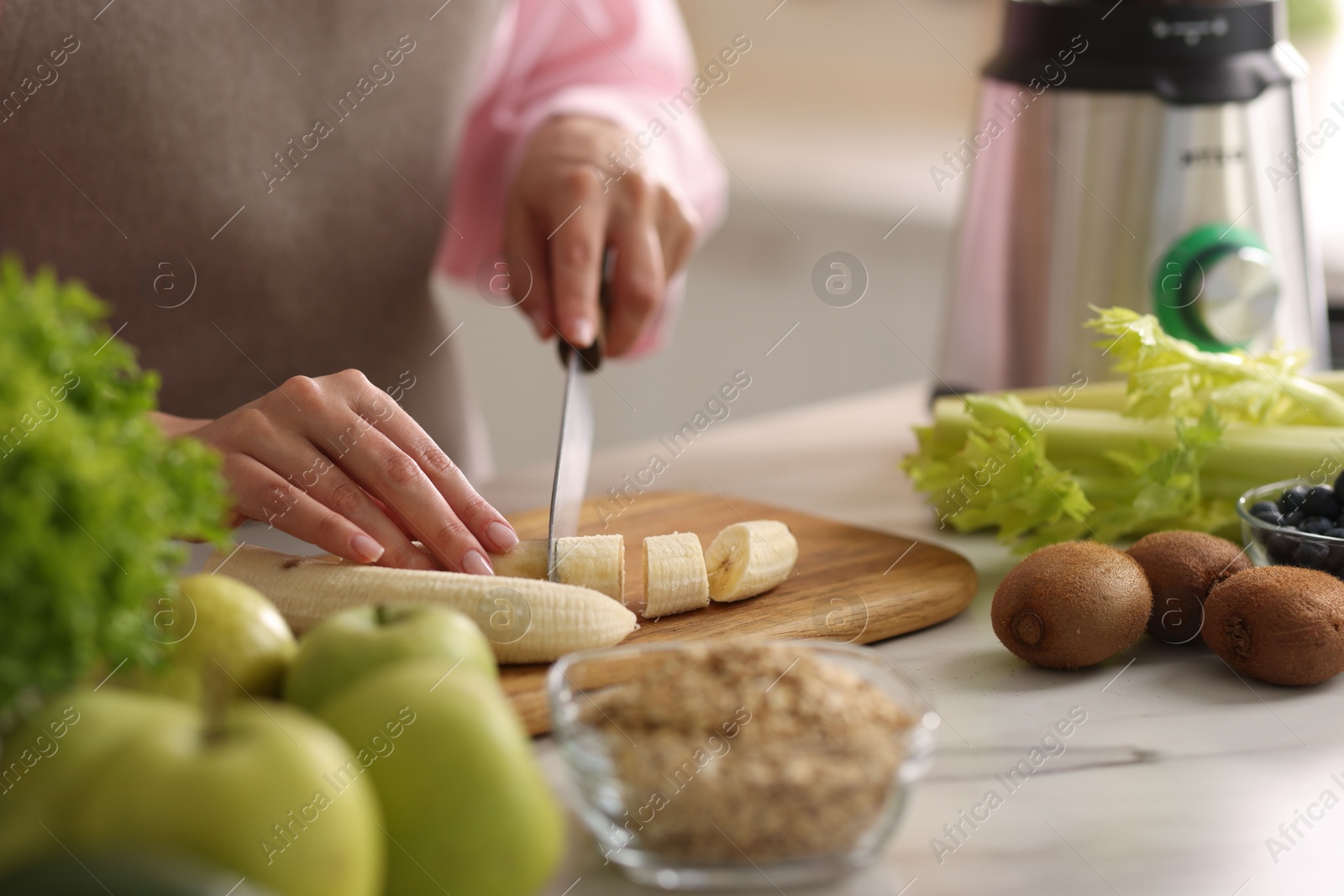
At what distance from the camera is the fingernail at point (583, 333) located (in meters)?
1.19

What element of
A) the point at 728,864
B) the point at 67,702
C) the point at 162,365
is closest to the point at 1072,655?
the point at 728,864

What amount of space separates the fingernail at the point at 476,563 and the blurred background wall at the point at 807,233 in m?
1.94

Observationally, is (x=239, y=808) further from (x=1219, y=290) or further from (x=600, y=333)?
(x=1219, y=290)

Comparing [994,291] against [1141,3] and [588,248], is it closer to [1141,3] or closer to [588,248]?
[1141,3]

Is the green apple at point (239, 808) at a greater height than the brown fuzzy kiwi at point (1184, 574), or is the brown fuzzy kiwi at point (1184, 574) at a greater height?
the green apple at point (239, 808)

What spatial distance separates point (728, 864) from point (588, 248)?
835mm

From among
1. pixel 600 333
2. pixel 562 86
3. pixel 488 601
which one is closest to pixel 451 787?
pixel 488 601

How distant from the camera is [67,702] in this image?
48 cm

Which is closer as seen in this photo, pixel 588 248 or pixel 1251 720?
pixel 1251 720

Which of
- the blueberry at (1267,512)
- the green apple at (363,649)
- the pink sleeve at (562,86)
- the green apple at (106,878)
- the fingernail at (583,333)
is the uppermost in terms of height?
the pink sleeve at (562,86)

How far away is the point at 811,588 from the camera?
0.99 meters

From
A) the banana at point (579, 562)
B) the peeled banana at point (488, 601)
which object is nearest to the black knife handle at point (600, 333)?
the banana at point (579, 562)

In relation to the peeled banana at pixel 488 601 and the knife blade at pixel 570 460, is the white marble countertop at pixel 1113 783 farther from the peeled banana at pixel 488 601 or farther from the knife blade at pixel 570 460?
the knife blade at pixel 570 460

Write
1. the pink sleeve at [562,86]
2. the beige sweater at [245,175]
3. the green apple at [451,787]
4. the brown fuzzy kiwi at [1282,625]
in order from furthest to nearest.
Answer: the pink sleeve at [562,86] → the beige sweater at [245,175] → the brown fuzzy kiwi at [1282,625] → the green apple at [451,787]
